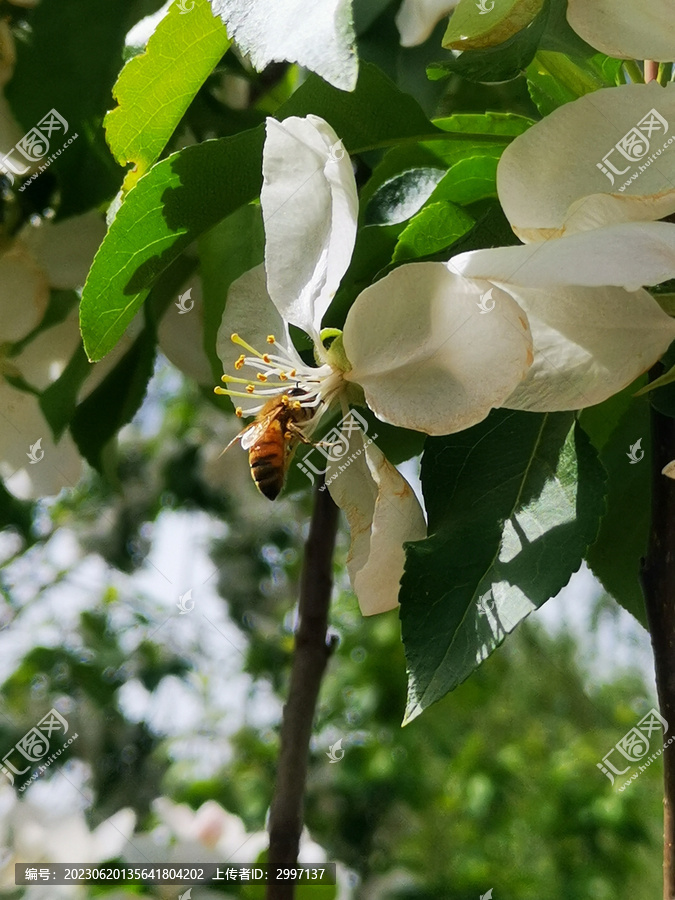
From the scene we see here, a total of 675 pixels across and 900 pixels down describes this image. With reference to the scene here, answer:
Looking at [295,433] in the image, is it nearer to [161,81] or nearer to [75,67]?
[161,81]

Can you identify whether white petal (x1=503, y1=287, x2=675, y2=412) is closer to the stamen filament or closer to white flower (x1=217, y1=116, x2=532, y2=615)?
white flower (x1=217, y1=116, x2=532, y2=615)

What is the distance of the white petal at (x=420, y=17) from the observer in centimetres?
43

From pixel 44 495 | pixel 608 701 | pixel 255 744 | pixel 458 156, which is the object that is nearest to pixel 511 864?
pixel 255 744

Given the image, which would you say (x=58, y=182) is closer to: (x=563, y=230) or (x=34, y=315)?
(x=34, y=315)

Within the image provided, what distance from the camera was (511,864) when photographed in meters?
2.15

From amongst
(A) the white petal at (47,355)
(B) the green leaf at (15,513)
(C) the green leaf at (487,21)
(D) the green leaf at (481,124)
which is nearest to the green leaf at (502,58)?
(C) the green leaf at (487,21)

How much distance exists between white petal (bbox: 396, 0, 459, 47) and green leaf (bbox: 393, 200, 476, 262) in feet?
0.23

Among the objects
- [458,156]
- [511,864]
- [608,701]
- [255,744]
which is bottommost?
[608,701]

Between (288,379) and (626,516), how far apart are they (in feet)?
0.78

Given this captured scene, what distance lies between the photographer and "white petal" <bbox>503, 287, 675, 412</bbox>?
319mm

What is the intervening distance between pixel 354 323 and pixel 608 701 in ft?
10.1

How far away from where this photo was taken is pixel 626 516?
22.5 inches

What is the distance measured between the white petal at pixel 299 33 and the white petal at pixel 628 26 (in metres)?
0.08

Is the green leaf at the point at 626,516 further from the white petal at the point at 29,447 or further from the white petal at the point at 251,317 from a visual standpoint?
the white petal at the point at 29,447
